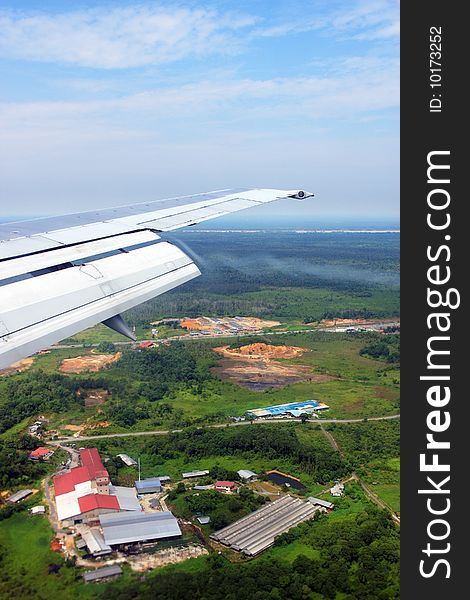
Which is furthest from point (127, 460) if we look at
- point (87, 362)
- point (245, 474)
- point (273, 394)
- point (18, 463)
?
point (87, 362)

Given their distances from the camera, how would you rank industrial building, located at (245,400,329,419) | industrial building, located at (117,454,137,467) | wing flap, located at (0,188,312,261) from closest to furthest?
wing flap, located at (0,188,312,261) → industrial building, located at (117,454,137,467) → industrial building, located at (245,400,329,419)

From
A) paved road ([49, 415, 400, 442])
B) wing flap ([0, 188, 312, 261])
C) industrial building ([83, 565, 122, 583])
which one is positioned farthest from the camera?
paved road ([49, 415, 400, 442])

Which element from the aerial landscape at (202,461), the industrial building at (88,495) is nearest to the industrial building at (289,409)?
the aerial landscape at (202,461)

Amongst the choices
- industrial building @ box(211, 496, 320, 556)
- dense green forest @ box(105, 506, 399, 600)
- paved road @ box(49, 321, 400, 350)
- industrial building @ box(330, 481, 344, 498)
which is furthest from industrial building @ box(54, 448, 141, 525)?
paved road @ box(49, 321, 400, 350)

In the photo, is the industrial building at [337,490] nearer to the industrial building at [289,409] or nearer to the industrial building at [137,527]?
the industrial building at [137,527]

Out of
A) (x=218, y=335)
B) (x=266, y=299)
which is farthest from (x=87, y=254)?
(x=266, y=299)

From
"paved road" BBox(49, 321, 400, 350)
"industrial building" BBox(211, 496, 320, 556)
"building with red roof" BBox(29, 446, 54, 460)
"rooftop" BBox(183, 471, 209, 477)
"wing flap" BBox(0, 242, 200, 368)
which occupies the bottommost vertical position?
"industrial building" BBox(211, 496, 320, 556)

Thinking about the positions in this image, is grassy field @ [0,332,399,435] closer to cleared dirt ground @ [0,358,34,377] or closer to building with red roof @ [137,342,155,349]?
cleared dirt ground @ [0,358,34,377]
